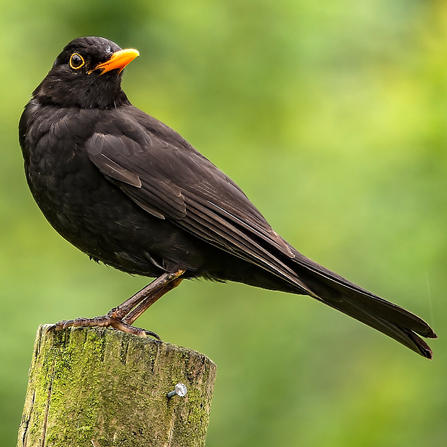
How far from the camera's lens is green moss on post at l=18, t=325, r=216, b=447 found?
8.84 ft

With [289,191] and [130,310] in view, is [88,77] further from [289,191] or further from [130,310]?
[289,191]

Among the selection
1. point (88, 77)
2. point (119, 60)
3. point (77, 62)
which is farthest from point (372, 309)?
point (77, 62)

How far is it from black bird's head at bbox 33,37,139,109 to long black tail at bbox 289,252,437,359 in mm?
1597

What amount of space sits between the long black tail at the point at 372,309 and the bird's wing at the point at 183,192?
144 millimetres

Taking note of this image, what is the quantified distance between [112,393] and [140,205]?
140 cm

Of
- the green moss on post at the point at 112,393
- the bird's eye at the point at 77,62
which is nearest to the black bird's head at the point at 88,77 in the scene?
the bird's eye at the point at 77,62

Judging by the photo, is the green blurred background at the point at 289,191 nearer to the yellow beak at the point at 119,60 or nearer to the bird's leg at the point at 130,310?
the bird's leg at the point at 130,310

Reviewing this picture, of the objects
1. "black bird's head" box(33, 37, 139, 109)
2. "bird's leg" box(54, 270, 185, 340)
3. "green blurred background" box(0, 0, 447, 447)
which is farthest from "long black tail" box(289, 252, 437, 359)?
"green blurred background" box(0, 0, 447, 447)

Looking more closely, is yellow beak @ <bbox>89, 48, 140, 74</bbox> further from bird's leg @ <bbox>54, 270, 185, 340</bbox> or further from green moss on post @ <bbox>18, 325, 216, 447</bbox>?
green moss on post @ <bbox>18, 325, 216, 447</bbox>

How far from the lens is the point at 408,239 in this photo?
6195 mm

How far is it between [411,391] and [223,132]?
11.5ft

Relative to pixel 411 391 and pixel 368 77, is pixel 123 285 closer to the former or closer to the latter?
pixel 411 391

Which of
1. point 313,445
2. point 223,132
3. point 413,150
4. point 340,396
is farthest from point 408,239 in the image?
point 223,132

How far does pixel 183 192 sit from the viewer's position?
159 inches
